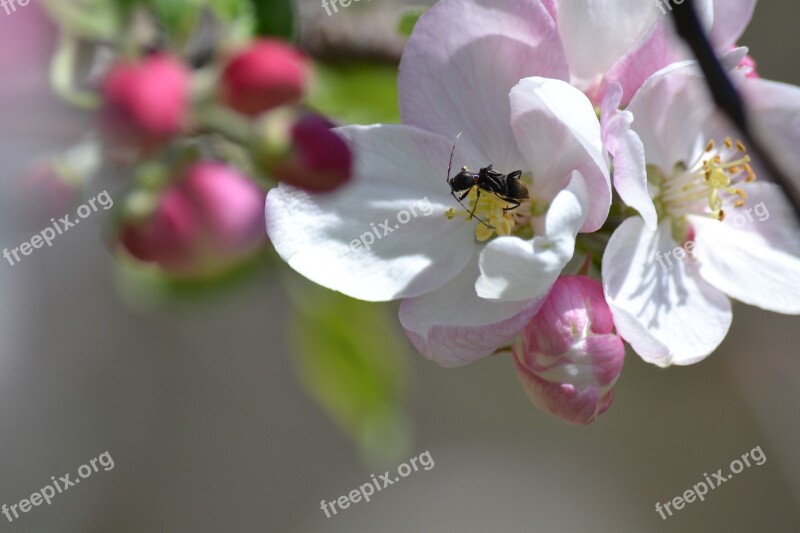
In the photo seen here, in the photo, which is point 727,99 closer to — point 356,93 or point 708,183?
point 708,183

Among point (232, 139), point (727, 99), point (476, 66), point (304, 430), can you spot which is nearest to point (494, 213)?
point (476, 66)

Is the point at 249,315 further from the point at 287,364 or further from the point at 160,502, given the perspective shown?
the point at 160,502

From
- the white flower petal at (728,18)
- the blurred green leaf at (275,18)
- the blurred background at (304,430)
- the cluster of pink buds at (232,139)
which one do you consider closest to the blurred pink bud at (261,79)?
the cluster of pink buds at (232,139)

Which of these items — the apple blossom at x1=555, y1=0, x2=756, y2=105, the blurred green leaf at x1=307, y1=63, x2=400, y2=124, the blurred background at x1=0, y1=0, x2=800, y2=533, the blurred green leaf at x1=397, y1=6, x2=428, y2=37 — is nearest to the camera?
the apple blossom at x1=555, y1=0, x2=756, y2=105

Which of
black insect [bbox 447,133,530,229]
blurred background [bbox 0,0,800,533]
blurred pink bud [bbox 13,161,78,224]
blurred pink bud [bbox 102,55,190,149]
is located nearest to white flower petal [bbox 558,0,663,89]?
black insect [bbox 447,133,530,229]

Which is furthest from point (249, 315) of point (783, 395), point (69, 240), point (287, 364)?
point (783, 395)

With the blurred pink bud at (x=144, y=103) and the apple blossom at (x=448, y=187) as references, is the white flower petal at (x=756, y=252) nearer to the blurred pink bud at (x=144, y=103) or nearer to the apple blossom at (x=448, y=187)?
the apple blossom at (x=448, y=187)

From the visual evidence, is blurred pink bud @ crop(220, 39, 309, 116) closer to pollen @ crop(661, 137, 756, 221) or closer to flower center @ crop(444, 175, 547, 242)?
flower center @ crop(444, 175, 547, 242)
